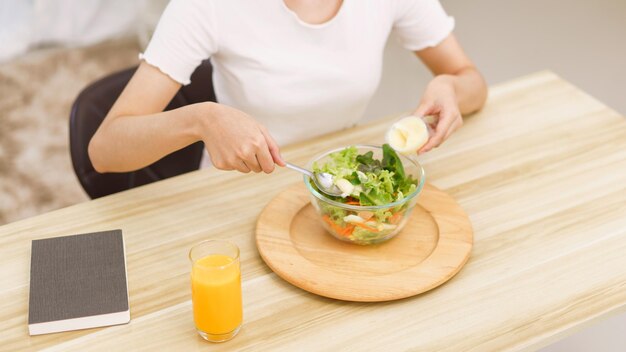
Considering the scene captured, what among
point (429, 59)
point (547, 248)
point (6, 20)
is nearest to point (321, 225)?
point (547, 248)

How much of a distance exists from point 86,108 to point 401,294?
2.91 ft

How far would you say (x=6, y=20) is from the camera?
3539 mm

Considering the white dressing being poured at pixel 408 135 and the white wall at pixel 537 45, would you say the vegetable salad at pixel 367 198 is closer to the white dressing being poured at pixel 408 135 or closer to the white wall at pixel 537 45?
the white dressing being poured at pixel 408 135

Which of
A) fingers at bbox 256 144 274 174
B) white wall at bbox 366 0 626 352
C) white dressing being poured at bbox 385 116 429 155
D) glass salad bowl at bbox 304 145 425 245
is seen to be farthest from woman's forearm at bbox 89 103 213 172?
white wall at bbox 366 0 626 352

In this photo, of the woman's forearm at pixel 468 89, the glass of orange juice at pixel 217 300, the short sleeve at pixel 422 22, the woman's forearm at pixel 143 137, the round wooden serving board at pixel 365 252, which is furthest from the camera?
the short sleeve at pixel 422 22

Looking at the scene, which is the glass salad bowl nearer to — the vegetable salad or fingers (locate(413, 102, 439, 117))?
the vegetable salad

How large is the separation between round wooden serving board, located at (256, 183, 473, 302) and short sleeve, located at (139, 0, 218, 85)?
34 cm

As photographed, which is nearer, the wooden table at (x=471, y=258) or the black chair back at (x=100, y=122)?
the wooden table at (x=471, y=258)

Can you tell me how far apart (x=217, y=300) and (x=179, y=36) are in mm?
648

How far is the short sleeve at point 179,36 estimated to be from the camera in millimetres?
1523

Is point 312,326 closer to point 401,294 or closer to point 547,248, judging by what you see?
point 401,294

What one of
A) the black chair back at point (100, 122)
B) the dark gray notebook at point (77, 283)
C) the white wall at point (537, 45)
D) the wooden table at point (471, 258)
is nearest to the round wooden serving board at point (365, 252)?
the wooden table at point (471, 258)

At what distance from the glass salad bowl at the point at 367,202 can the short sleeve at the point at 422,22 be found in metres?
0.52

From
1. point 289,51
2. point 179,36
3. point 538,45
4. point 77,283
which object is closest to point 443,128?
point 289,51
